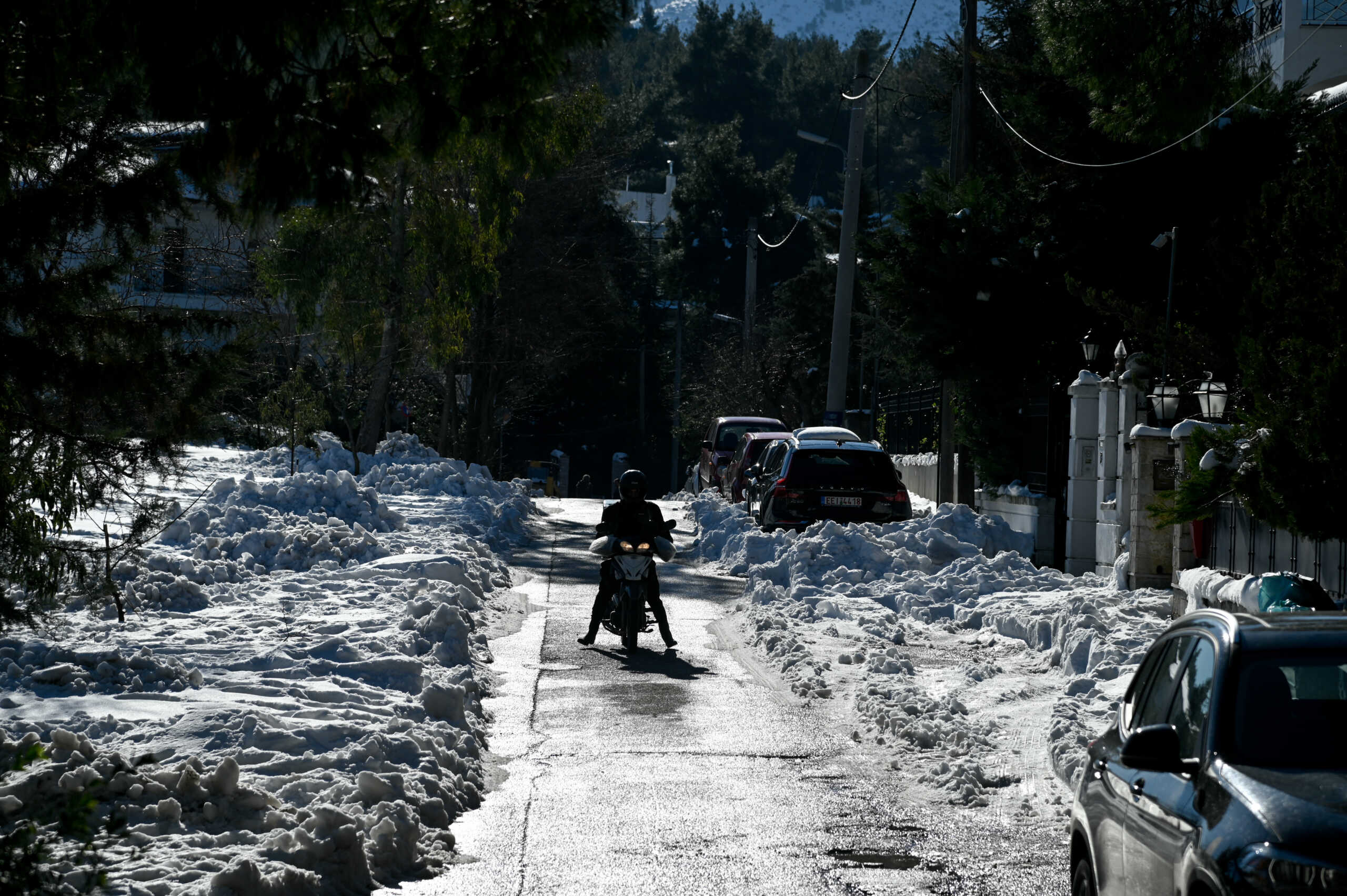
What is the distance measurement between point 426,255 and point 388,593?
1928cm

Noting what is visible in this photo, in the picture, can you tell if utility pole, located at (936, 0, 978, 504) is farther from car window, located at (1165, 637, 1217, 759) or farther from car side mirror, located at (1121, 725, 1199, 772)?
car side mirror, located at (1121, 725, 1199, 772)

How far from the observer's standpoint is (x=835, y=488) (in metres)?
23.0

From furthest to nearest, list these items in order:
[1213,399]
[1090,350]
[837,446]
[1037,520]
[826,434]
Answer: [826,434] < [837,446] < [1037,520] < [1090,350] < [1213,399]

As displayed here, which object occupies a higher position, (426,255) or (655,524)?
(426,255)

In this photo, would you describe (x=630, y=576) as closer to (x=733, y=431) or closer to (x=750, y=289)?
(x=733, y=431)

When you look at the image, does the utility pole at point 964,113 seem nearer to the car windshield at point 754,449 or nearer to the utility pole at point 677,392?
the car windshield at point 754,449

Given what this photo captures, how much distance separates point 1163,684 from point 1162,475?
11476 mm

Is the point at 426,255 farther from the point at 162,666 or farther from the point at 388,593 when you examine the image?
the point at 162,666

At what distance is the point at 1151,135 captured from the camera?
16.8 metres

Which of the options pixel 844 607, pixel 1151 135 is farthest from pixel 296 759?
pixel 1151 135

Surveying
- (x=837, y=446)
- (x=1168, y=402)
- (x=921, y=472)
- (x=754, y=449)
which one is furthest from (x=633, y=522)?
(x=921, y=472)

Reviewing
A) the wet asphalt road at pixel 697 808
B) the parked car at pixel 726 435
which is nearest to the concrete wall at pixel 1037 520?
the wet asphalt road at pixel 697 808

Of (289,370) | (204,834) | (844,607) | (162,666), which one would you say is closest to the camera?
(204,834)

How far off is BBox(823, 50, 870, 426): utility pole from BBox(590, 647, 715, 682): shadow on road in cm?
1815
